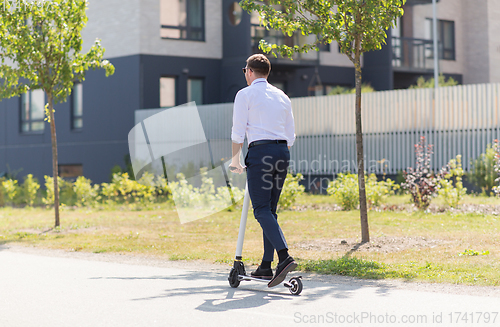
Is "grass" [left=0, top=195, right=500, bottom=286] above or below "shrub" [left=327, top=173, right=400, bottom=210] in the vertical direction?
below

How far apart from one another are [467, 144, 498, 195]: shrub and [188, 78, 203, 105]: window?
11688 mm

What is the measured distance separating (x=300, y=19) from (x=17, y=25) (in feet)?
18.7

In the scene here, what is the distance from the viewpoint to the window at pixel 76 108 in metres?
26.3

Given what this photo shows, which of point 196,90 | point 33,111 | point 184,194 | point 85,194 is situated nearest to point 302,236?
point 184,194

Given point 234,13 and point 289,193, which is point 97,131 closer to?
point 234,13

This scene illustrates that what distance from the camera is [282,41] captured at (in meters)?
25.2

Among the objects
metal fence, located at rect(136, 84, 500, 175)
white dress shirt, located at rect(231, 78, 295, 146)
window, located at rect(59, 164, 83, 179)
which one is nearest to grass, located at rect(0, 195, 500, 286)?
white dress shirt, located at rect(231, 78, 295, 146)

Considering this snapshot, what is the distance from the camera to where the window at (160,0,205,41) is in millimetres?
24828

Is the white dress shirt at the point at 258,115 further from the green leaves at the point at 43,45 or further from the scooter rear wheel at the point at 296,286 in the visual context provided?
the green leaves at the point at 43,45

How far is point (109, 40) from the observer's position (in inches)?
984

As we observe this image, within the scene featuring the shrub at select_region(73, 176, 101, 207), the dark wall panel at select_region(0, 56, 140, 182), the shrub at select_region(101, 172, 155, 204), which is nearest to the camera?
the shrub at select_region(101, 172, 155, 204)

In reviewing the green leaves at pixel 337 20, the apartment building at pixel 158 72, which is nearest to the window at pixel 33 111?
the apartment building at pixel 158 72

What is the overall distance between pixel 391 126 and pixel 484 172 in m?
3.29

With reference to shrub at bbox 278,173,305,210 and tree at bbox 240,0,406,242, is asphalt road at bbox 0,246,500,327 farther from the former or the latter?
shrub at bbox 278,173,305,210
